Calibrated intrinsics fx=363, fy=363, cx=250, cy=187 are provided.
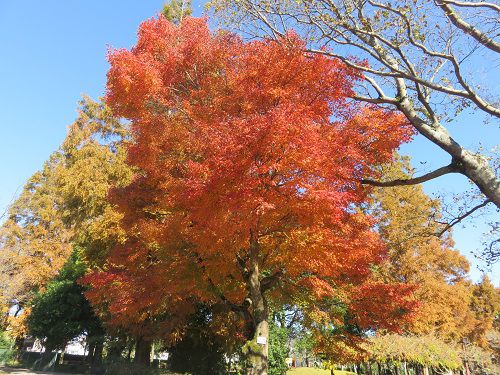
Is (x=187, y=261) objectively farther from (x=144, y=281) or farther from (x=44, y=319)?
(x=44, y=319)

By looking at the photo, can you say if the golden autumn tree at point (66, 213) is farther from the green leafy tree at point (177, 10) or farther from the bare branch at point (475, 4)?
the bare branch at point (475, 4)

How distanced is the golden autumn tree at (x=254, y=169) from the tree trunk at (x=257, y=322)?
29 mm

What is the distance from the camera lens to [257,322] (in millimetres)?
10109

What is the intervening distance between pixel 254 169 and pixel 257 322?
15.1ft

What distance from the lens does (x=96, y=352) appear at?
24078 millimetres

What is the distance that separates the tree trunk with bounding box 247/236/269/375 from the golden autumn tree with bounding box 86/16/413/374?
0.10 feet

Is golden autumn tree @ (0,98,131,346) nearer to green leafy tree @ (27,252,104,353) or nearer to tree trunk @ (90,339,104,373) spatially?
green leafy tree @ (27,252,104,353)

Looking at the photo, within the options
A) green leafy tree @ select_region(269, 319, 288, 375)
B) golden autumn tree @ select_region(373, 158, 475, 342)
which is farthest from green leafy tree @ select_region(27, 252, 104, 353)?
golden autumn tree @ select_region(373, 158, 475, 342)

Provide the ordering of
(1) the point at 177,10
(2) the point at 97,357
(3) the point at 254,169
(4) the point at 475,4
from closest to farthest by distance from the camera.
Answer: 1. (4) the point at 475,4
2. (3) the point at 254,169
3. (1) the point at 177,10
4. (2) the point at 97,357

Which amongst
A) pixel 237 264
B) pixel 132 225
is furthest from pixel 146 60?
pixel 237 264

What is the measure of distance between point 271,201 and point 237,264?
337cm

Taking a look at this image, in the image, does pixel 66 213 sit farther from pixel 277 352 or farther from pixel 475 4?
pixel 475 4

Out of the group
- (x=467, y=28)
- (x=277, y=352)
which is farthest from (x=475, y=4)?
(x=277, y=352)

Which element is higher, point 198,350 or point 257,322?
point 257,322
